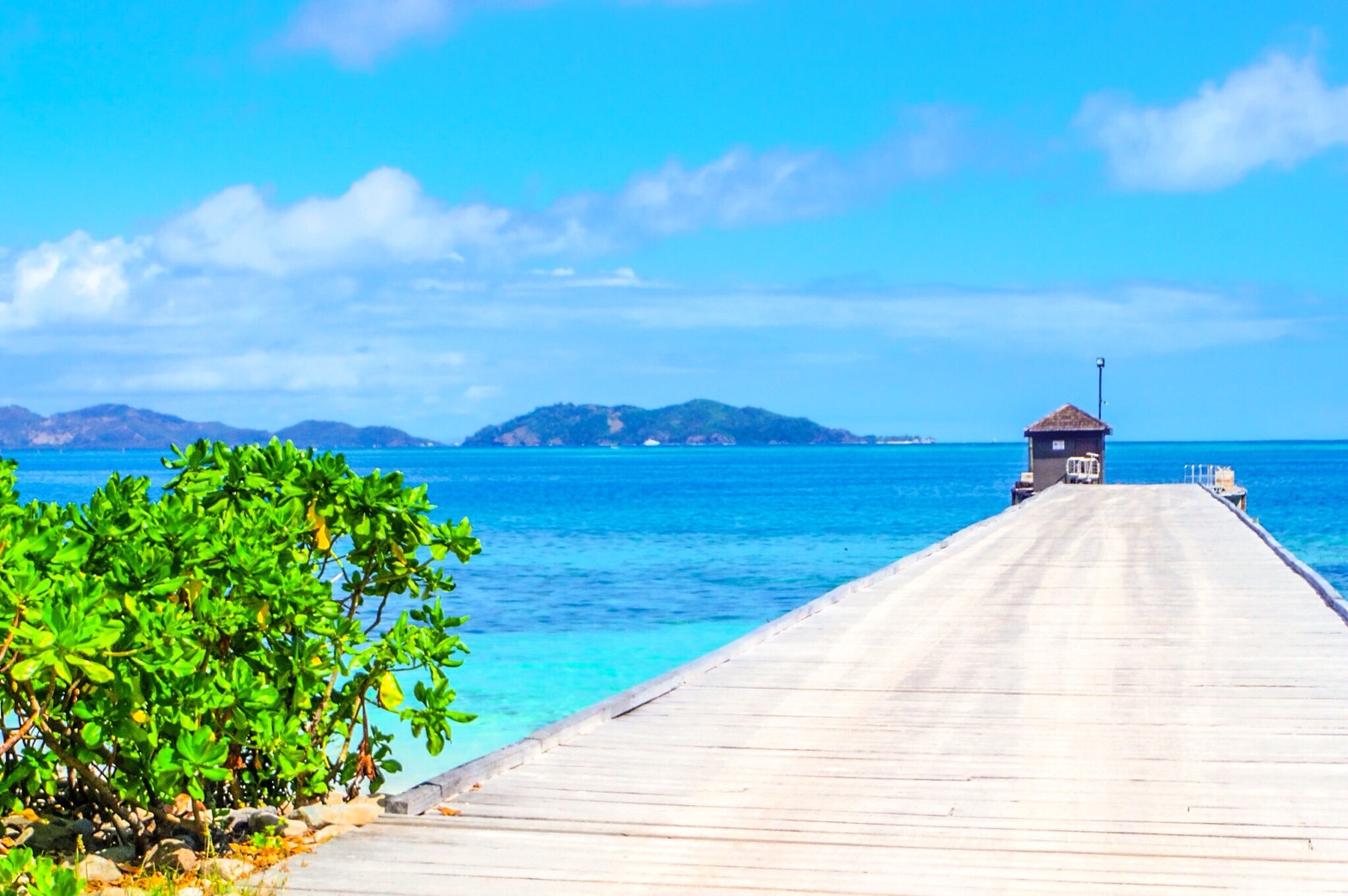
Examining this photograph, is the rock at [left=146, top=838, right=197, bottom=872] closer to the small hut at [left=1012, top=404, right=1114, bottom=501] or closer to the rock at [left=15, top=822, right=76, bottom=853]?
the rock at [left=15, top=822, right=76, bottom=853]

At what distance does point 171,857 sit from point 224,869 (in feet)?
A: 1.36

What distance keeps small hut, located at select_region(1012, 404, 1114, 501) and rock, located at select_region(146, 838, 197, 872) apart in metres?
42.3

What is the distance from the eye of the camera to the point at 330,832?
16.0ft

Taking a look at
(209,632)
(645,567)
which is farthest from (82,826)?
(645,567)

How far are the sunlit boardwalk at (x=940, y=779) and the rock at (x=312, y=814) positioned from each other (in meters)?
0.22

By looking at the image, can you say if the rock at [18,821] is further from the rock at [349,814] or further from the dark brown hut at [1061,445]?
the dark brown hut at [1061,445]

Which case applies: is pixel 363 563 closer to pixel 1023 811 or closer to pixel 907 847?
pixel 907 847

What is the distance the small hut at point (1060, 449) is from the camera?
4478 cm

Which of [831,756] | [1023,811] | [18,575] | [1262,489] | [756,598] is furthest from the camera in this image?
[1262,489]

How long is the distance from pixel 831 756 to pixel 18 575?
3727 mm

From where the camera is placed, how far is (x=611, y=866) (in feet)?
14.7

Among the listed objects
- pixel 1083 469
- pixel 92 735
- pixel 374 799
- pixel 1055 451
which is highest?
pixel 1055 451

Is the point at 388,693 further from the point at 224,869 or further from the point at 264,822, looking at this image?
the point at 224,869

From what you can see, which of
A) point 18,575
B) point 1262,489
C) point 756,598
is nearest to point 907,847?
point 18,575
